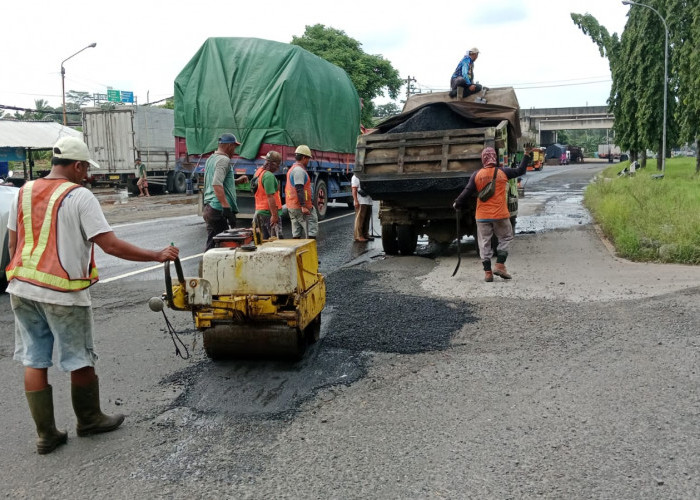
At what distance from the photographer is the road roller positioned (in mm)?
4582

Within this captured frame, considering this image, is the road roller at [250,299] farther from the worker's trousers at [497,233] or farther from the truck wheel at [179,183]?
the truck wheel at [179,183]

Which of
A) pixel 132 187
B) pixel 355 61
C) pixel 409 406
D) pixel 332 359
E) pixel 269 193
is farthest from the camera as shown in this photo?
pixel 355 61

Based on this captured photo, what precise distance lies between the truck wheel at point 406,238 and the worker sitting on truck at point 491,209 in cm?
224

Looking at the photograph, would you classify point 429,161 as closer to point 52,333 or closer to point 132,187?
point 52,333

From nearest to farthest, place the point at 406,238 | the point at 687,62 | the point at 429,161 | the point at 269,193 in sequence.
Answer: the point at 269,193
the point at 429,161
the point at 406,238
the point at 687,62

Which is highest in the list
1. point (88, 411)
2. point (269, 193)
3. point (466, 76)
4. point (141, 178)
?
point (466, 76)

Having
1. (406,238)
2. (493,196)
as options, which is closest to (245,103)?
(406,238)

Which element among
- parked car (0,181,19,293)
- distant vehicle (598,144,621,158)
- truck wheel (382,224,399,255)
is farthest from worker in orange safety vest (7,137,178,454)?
distant vehicle (598,144,621,158)

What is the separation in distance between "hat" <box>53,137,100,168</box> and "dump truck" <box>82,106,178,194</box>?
24.7 metres

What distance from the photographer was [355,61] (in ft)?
145

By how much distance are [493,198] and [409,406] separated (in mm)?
4475

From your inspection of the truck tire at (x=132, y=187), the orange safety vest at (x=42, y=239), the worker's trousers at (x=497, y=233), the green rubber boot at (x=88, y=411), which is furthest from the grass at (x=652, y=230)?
the truck tire at (x=132, y=187)

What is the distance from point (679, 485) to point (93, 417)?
123 inches

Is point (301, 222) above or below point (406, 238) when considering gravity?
above
